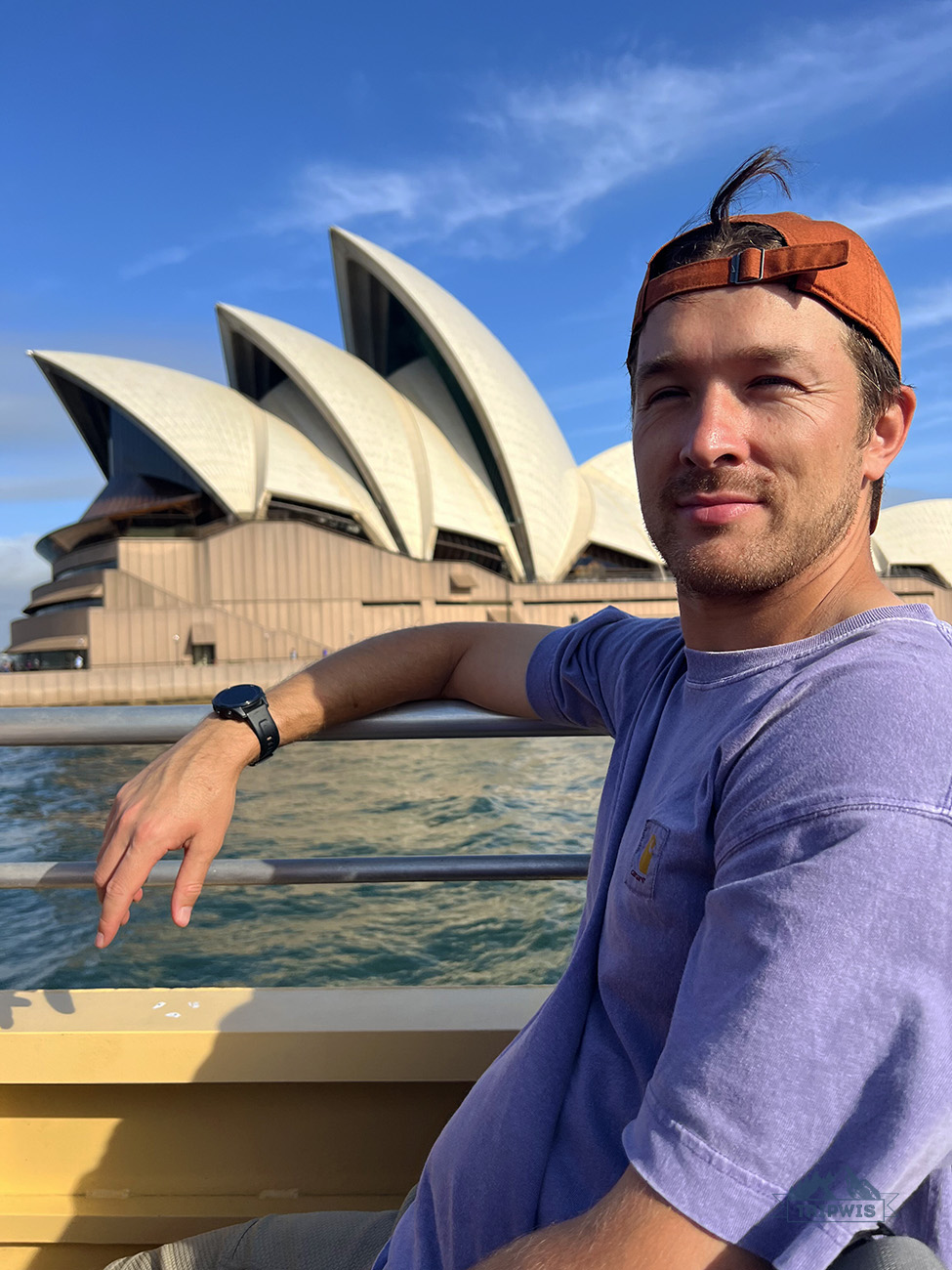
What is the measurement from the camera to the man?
48 cm

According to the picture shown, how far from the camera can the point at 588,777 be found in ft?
27.2

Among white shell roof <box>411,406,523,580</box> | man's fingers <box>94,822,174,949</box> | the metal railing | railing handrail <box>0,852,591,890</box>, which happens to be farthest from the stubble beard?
white shell roof <box>411,406,523,580</box>

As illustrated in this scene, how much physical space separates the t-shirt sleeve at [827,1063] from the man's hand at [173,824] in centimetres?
63

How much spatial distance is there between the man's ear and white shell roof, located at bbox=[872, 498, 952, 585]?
102 ft

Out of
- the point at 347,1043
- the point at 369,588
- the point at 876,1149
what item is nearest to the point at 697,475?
the point at 876,1149

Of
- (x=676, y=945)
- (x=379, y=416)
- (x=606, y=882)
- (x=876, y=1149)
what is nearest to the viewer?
(x=876, y=1149)

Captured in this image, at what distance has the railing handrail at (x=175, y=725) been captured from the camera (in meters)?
1.15

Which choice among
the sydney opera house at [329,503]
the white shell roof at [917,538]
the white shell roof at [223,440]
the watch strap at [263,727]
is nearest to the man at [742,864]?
the watch strap at [263,727]

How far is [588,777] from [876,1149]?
26.0 feet

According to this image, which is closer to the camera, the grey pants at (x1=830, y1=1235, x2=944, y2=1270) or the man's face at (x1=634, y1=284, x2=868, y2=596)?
the grey pants at (x1=830, y1=1235, x2=944, y2=1270)

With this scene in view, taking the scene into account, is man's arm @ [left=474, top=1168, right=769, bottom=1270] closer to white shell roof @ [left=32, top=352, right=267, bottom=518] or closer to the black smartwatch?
the black smartwatch

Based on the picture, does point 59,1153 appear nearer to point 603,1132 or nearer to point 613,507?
point 603,1132

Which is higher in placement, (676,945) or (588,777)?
(676,945)

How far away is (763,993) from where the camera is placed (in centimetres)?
49
